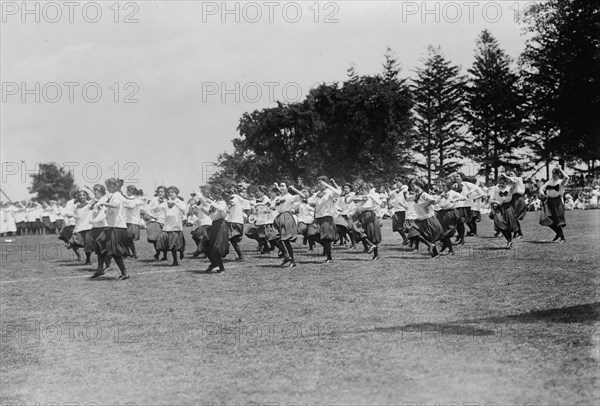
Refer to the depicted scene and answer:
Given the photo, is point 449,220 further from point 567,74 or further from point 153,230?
point 567,74

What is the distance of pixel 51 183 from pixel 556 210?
93.8 metres

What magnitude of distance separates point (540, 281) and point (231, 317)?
4.84m

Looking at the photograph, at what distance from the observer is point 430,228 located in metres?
15.3

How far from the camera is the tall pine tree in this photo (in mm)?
59000

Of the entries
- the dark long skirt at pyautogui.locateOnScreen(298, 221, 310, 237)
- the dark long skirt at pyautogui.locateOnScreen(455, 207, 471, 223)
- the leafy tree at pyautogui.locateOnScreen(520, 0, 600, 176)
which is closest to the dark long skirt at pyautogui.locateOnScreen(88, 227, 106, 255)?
the dark long skirt at pyautogui.locateOnScreen(298, 221, 310, 237)

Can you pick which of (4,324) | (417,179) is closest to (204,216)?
(417,179)

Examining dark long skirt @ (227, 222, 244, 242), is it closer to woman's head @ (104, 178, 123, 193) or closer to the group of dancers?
the group of dancers

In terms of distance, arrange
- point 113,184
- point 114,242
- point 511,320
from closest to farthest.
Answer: point 511,320 < point 114,242 < point 113,184

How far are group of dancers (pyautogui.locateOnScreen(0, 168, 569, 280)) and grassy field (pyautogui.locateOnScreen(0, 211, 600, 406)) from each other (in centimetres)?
94

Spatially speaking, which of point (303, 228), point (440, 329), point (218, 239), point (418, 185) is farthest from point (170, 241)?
point (440, 329)

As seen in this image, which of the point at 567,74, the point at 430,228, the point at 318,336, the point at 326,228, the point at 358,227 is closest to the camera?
the point at 318,336

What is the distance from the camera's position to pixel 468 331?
→ 25.6ft

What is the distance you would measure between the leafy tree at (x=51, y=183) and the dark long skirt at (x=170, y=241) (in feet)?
290

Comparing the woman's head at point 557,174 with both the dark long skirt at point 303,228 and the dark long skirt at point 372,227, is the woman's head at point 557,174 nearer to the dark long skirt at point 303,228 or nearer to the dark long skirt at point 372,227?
the dark long skirt at point 372,227
